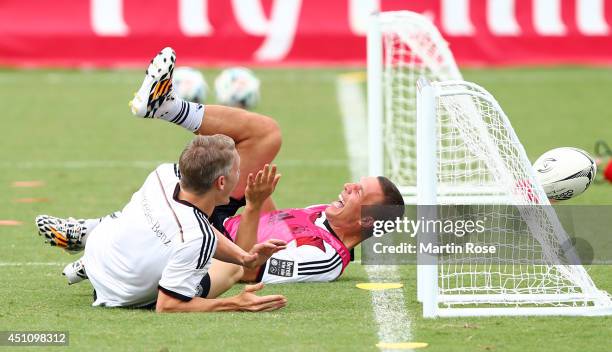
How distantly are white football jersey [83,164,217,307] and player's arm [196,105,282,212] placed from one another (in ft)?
2.45

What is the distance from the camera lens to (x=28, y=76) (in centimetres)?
1691

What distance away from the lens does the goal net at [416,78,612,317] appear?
5.38 m

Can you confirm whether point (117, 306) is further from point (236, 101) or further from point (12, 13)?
point (12, 13)

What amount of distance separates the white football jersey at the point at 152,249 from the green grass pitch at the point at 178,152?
4.7 inches

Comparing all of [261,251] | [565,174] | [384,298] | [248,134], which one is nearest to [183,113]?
[248,134]

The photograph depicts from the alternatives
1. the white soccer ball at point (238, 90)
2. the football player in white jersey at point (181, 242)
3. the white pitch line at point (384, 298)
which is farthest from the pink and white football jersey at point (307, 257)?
the white soccer ball at point (238, 90)

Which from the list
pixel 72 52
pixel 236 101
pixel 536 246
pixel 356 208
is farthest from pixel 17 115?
pixel 536 246

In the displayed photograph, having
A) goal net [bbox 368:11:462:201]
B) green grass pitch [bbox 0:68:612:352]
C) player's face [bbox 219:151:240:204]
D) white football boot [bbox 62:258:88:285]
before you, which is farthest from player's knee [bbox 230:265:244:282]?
goal net [bbox 368:11:462:201]

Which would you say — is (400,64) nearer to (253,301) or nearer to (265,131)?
(265,131)

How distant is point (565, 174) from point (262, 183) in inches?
75.9

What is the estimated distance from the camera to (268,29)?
1725 centimetres

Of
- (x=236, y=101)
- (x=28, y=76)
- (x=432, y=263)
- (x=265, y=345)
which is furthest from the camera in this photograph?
(x=28, y=76)

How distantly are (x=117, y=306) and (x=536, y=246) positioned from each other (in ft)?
6.58

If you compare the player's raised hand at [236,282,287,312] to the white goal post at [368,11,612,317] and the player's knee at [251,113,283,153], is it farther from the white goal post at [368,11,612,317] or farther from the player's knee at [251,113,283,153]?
the player's knee at [251,113,283,153]
